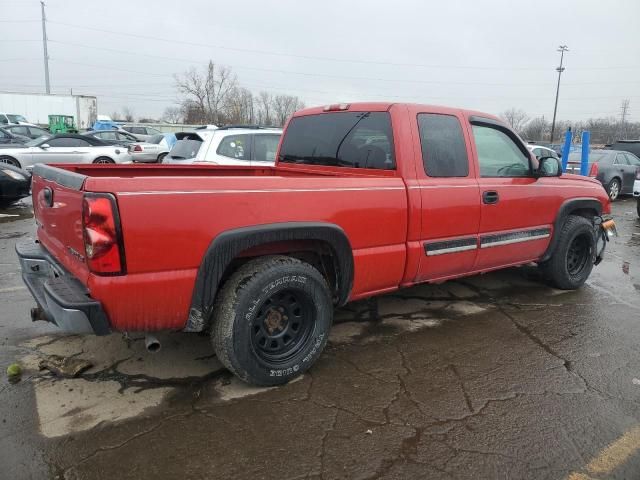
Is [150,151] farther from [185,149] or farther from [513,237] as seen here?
[513,237]

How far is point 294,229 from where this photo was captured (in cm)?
298

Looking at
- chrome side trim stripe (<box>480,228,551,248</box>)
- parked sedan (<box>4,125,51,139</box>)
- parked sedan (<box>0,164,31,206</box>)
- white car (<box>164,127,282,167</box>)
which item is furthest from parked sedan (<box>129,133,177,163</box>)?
chrome side trim stripe (<box>480,228,551,248</box>)

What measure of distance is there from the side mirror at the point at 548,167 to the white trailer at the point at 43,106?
44004 millimetres

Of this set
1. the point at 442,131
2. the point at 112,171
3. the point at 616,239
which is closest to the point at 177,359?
the point at 112,171

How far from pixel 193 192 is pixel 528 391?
8.18 ft

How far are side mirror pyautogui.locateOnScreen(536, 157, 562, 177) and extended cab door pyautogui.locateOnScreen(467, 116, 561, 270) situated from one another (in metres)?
0.08

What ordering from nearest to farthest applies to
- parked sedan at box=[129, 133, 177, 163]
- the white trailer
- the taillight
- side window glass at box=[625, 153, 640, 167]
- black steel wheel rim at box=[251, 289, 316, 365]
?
the taillight, black steel wheel rim at box=[251, 289, 316, 365], side window glass at box=[625, 153, 640, 167], parked sedan at box=[129, 133, 177, 163], the white trailer

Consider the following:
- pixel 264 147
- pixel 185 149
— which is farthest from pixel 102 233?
pixel 185 149

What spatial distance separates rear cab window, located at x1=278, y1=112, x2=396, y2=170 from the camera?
3803 millimetres

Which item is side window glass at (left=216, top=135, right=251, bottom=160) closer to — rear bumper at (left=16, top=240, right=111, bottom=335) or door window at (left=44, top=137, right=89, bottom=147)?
rear bumper at (left=16, top=240, right=111, bottom=335)

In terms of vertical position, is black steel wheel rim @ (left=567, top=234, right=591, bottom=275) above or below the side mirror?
below

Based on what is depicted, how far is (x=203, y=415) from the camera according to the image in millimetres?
2832

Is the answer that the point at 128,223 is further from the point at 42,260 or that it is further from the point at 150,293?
the point at 42,260

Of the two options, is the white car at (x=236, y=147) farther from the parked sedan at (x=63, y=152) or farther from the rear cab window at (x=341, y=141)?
the parked sedan at (x=63, y=152)
